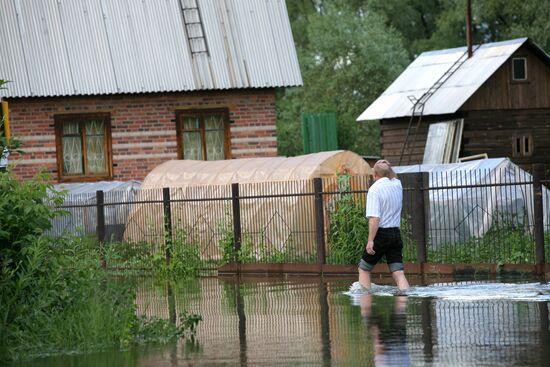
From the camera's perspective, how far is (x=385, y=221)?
17250mm

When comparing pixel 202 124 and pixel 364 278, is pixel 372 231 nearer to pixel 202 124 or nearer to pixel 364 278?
pixel 364 278

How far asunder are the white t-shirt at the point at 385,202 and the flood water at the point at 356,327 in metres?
0.97

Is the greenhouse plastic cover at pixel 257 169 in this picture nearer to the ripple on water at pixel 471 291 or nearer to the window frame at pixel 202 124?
the window frame at pixel 202 124

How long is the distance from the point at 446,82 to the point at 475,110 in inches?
60.5

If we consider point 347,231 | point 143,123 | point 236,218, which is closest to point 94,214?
point 236,218

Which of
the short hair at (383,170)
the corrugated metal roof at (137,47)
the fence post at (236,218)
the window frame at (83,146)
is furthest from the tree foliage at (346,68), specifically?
the short hair at (383,170)

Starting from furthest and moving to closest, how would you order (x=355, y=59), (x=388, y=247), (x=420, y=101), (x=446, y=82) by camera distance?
(x=355, y=59)
(x=446, y=82)
(x=420, y=101)
(x=388, y=247)

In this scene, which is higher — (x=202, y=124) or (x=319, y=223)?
(x=202, y=124)

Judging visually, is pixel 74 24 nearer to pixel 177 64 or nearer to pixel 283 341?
pixel 177 64

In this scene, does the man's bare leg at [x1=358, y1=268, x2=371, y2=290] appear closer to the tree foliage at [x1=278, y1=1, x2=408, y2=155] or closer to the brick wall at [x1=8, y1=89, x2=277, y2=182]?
the brick wall at [x1=8, y1=89, x2=277, y2=182]

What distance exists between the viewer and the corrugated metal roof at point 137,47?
3256cm

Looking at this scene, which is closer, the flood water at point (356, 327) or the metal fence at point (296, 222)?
the flood water at point (356, 327)

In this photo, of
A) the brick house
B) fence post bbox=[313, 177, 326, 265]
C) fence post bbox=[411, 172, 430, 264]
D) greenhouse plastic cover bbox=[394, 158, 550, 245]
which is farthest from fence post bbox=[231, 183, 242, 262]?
the brick house

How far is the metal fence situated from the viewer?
2159 cm
